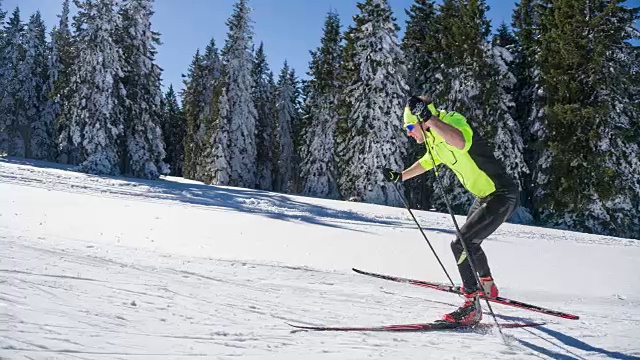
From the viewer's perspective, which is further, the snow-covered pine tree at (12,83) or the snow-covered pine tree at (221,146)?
the snow-covered pine tree at (12,83)

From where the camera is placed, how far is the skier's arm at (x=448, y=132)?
3.67 meters

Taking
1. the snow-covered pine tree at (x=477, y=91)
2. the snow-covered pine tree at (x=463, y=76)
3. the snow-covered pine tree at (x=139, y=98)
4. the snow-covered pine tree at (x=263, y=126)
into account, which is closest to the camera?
the snow-covered pine tree at (x=477, y=91)

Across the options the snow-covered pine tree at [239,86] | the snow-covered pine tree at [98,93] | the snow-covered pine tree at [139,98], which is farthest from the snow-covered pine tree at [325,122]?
the snow-covered pine tree at [98,93]

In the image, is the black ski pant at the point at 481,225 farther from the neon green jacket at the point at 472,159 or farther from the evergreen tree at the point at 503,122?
the evergreen tree at the point at 503,122

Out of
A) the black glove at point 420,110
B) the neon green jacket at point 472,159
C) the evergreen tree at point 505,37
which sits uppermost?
the evergreen tree at point 505,37

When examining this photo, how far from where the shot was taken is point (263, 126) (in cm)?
4197

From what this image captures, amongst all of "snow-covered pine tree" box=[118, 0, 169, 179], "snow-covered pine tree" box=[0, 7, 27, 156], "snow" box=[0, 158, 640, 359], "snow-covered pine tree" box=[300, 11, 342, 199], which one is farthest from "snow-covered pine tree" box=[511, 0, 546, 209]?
"snow-covered pine tree" box=[0, 7, 27, 156]

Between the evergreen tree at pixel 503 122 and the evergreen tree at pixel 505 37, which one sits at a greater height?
the evergreen tree at pixel 505 37

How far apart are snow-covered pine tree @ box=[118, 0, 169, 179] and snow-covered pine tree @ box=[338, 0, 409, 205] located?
1334 centimetres

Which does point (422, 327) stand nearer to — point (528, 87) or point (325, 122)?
point (528, 87)

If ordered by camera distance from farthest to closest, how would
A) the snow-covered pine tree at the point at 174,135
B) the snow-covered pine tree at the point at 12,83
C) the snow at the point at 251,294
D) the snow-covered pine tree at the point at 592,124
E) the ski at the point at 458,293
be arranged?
the snow-covered pine tree at the point at 174,135, the snow-covered pine tree at the point at 12,83, the snow-covered pine tree at the point at 592,124, the ski at the point at 458,293, the snow at the point at 251,294

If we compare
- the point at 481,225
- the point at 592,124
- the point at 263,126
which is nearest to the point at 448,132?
the point at 481,225

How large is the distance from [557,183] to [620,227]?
3.37m

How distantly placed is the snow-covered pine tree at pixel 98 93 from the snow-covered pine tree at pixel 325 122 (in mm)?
14590
